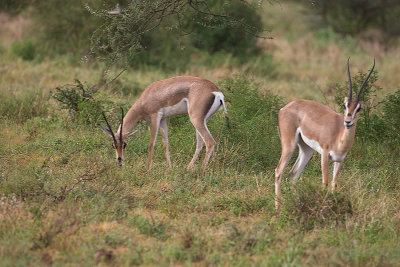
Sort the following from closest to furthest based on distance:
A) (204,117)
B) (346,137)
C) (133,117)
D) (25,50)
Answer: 1. (346,137)
2. (204,117)
3. (133,117)
4. (25,50)

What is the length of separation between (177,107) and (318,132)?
243 cm

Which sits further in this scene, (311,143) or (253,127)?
(253,127)

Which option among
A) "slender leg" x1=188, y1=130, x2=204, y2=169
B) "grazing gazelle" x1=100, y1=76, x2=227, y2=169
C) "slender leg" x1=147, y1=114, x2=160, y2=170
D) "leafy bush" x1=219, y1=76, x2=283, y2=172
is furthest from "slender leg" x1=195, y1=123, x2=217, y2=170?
"slender leg" x1=147, y1=114, x2=160, y2=170

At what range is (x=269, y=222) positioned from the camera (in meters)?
5.57

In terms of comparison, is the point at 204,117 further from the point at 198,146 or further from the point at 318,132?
the point at 318,132

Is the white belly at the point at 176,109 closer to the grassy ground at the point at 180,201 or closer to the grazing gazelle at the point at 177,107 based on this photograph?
the grazing gazelle at the point at 177,107

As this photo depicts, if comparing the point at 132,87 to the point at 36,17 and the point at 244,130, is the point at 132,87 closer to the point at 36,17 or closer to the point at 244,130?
the point at 244,130

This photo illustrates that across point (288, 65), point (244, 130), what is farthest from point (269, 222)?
point (288, 65)

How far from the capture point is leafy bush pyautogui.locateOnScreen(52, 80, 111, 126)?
29.6ft

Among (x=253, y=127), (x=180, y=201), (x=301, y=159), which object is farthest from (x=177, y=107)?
(x=301, y=159)

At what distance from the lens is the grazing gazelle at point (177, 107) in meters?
7.43

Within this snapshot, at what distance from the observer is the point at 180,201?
6102 mm

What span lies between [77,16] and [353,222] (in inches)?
456

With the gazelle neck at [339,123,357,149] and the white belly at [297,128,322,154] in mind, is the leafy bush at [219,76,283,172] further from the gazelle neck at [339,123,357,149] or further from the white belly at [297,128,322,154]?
the gazelle neck at [339,123,357,149]
